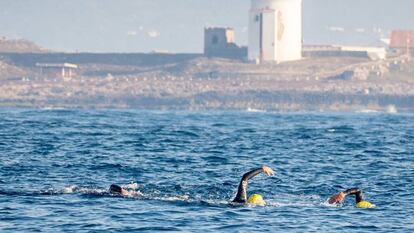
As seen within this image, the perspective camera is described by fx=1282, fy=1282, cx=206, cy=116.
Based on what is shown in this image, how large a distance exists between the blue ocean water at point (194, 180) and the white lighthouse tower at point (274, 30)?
10800cm

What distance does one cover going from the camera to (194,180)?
4191cm

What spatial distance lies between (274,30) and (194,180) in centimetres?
13679

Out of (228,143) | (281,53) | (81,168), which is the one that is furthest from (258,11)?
(81,168)

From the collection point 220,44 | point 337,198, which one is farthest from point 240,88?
point 337,198

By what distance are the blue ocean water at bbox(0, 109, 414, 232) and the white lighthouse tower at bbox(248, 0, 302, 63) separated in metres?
108

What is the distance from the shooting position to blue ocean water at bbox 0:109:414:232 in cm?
3198

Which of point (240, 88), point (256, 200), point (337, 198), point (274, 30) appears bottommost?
point (240, 88)

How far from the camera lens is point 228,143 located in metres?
61.8

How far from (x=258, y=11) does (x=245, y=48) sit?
1383 centimetres

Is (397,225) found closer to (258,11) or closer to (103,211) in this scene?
(103,211)

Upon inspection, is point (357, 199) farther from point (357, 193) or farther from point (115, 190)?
point (115, 190)

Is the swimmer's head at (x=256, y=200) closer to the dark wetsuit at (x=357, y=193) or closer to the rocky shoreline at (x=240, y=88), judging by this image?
the dark wetsuit at (x=357, y=193)

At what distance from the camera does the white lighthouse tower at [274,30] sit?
178375 mm

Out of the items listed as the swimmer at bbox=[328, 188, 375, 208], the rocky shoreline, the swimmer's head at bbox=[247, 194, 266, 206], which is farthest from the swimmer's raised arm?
the rocky shoreline
